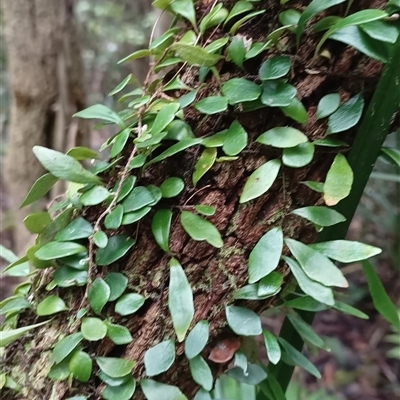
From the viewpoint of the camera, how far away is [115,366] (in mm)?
519

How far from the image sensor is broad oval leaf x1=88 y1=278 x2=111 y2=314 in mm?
521

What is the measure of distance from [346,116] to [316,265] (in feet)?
0.64

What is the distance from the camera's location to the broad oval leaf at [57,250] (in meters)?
0.53

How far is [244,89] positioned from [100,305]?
0.33 metres

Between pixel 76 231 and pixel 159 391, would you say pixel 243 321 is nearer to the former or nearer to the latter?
pixel 159 391

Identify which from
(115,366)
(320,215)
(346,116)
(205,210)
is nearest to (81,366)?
(115,366)

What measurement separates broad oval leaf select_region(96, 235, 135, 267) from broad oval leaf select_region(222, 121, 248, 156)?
17 centimetres

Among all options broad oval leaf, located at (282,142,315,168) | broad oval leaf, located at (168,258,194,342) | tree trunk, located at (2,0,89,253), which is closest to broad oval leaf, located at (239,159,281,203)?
broad oval leaf, located at (282,142,315,168)

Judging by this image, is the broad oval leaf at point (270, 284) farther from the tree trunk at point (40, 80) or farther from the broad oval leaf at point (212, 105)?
the tree trunk at point (40, 80)

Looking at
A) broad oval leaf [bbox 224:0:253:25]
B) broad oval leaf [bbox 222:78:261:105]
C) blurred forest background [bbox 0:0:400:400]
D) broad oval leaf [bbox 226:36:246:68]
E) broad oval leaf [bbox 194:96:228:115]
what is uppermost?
broad oval leaf [bbox 224:0:253:25]

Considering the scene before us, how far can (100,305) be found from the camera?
1.71 feet

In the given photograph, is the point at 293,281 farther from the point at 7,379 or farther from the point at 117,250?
the point at 7,379

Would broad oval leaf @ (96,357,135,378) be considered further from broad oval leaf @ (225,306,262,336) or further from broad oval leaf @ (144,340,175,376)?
broad oval leaf @ (225,306,262,336)

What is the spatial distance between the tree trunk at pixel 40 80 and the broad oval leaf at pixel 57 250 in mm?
1160
